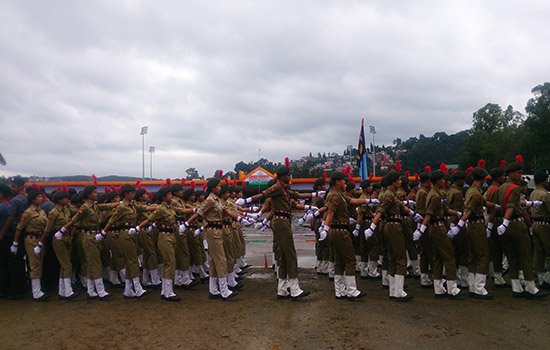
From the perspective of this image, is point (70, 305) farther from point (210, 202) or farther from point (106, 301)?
point (210, 202)

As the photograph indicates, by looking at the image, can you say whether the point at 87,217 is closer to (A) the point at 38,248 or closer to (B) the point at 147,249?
(A) the point at 38,248

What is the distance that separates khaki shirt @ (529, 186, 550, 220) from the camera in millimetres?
7250

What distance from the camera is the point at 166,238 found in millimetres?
7730

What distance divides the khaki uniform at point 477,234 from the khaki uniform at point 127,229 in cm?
660

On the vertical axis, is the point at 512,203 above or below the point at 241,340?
above

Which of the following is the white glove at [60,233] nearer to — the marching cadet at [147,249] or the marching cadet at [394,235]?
the marching cadet at [147,249]

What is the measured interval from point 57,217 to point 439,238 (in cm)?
767

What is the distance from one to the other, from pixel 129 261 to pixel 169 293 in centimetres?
107

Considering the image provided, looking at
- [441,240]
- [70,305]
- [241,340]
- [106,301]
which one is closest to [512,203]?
[441,240]

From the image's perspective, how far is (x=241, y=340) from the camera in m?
5.32

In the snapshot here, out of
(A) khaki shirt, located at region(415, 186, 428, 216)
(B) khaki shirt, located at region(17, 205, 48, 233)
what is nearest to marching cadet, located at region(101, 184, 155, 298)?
(B) khaki shirt, located at region(17, 205, 48, 233)

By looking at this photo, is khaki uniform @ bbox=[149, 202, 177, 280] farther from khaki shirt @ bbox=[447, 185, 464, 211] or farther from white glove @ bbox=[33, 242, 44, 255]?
khaki shirt @ bbox=[447, 185, 464, 211]

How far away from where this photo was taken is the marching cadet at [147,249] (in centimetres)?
841

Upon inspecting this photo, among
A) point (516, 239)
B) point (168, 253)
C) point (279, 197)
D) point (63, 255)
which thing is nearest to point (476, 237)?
point (516, 239)
